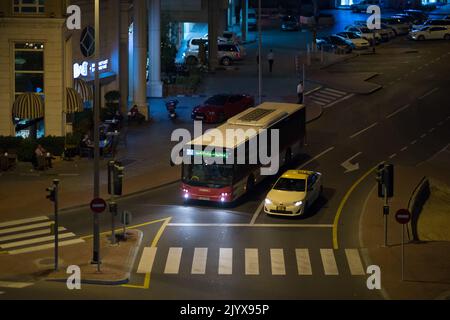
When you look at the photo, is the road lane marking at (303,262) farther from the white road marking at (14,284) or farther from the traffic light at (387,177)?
the white road marking at (14,284)

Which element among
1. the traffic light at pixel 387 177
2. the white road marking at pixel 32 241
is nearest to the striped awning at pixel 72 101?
the white road marking at pixel 32 241

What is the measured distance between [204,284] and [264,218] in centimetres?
901

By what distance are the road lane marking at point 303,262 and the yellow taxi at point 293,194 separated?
14.5 feet

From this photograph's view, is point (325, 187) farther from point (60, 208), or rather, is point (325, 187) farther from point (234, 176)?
point (60, 208)

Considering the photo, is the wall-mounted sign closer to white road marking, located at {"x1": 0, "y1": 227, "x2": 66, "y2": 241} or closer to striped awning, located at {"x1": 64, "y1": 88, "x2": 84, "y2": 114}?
striped awning, located at {"x1": 64, "y1": 88, "x2": 84, "y2": 114}

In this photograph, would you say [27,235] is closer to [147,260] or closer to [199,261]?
[147,260]

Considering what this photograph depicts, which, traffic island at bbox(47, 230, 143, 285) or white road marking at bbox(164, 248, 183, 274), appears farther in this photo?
white road marking at bbox(164, 248, 183, 274)

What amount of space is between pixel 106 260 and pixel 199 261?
302cm

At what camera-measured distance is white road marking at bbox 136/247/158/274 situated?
3069 centimetres

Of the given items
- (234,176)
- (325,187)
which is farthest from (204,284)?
(325,187)

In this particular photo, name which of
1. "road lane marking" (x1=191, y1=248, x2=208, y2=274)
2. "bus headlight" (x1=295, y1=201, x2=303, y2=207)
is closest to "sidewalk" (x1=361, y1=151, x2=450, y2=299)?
"bus headlight" (x1=295, y1=201, x2=303, y2=207)

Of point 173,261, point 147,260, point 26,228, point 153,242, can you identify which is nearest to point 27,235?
point 26,228

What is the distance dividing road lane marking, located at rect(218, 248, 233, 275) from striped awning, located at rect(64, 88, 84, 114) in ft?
63.1

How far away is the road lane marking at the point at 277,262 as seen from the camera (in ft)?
101
